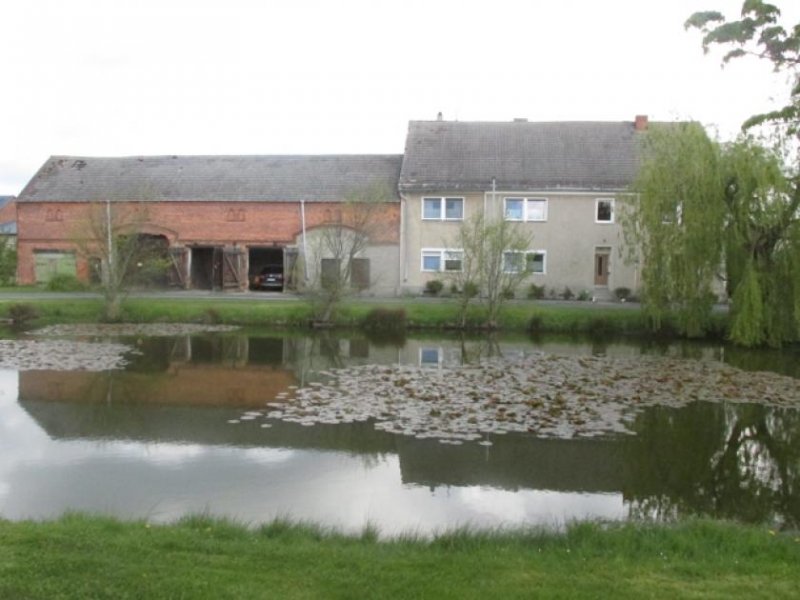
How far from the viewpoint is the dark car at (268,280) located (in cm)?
3550

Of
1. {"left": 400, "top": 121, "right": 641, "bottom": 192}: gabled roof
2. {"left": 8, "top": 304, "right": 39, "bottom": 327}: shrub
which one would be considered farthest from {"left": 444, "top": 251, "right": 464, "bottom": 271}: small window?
{"left": 8, "top": 304, "right": 39, "bottom": 327}: shrub

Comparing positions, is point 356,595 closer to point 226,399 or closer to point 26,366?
point 226,399

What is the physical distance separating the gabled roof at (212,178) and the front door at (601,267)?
31.9 ft

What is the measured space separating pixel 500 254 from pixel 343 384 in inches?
528

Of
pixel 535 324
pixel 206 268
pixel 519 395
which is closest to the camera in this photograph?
pixel 519 395

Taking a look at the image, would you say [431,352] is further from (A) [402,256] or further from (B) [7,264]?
(B) [7,264]

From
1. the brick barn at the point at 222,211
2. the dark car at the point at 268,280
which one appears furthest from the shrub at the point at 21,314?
the dark car at the point at 268,280

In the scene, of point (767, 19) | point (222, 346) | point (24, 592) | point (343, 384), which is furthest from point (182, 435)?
A: point (222, 346)

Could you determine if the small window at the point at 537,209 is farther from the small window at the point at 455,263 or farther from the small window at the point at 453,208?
the small window at the point at 455,263

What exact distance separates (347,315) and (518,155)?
13577mm

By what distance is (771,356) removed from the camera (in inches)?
818

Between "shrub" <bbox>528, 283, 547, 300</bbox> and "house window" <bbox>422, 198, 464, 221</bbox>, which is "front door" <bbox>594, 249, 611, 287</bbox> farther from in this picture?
"house window" <bbox>422, 198, 464, 221</bbox>

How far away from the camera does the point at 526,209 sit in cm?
3419

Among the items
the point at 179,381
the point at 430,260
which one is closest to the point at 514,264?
the point at 430,260
